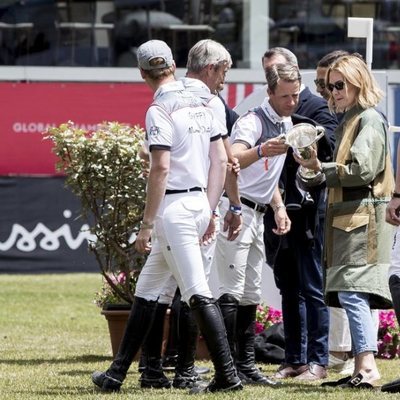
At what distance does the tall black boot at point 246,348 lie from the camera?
716 cm

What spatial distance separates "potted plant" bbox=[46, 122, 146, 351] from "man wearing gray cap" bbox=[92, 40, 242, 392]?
2038 millimetres

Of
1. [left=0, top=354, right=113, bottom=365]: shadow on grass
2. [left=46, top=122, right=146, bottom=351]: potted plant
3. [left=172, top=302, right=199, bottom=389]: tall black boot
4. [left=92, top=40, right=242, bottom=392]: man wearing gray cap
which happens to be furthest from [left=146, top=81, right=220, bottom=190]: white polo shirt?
[left=0, top=354, right=113, bottom=365]: shadow on grass

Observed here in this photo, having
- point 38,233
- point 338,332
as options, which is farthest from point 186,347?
point 38,233

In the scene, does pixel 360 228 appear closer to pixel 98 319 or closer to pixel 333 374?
pixel 333 374

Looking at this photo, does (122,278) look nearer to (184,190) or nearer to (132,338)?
(132,338)

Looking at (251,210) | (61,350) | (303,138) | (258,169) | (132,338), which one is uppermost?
(303,138)

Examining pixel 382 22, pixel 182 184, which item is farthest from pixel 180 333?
pixel 382 22

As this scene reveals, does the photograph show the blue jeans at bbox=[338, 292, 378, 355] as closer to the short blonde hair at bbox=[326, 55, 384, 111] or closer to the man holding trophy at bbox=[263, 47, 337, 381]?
the man holding trophy at bbox=[263, 47, 337, 381]

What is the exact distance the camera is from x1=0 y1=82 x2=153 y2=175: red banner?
16.4 m

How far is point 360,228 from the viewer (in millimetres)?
6699

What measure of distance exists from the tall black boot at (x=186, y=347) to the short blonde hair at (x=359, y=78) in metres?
1.51

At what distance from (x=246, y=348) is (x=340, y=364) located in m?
1.11

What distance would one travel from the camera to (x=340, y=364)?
8.12 m

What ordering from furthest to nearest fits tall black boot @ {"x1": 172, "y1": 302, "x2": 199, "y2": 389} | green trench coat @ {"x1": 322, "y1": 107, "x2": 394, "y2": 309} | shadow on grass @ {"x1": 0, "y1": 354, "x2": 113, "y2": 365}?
shadow on grass @ {"x1": 0, "y1": 354, "x2": 113, "y2": 365}, tall black boot @ {"x1": 172, "y1": 302, "x2": 199, "y2": 389}, green trench coat @ {"x1": 322, "y1": 107, "x2": 394, "y2": 309}
